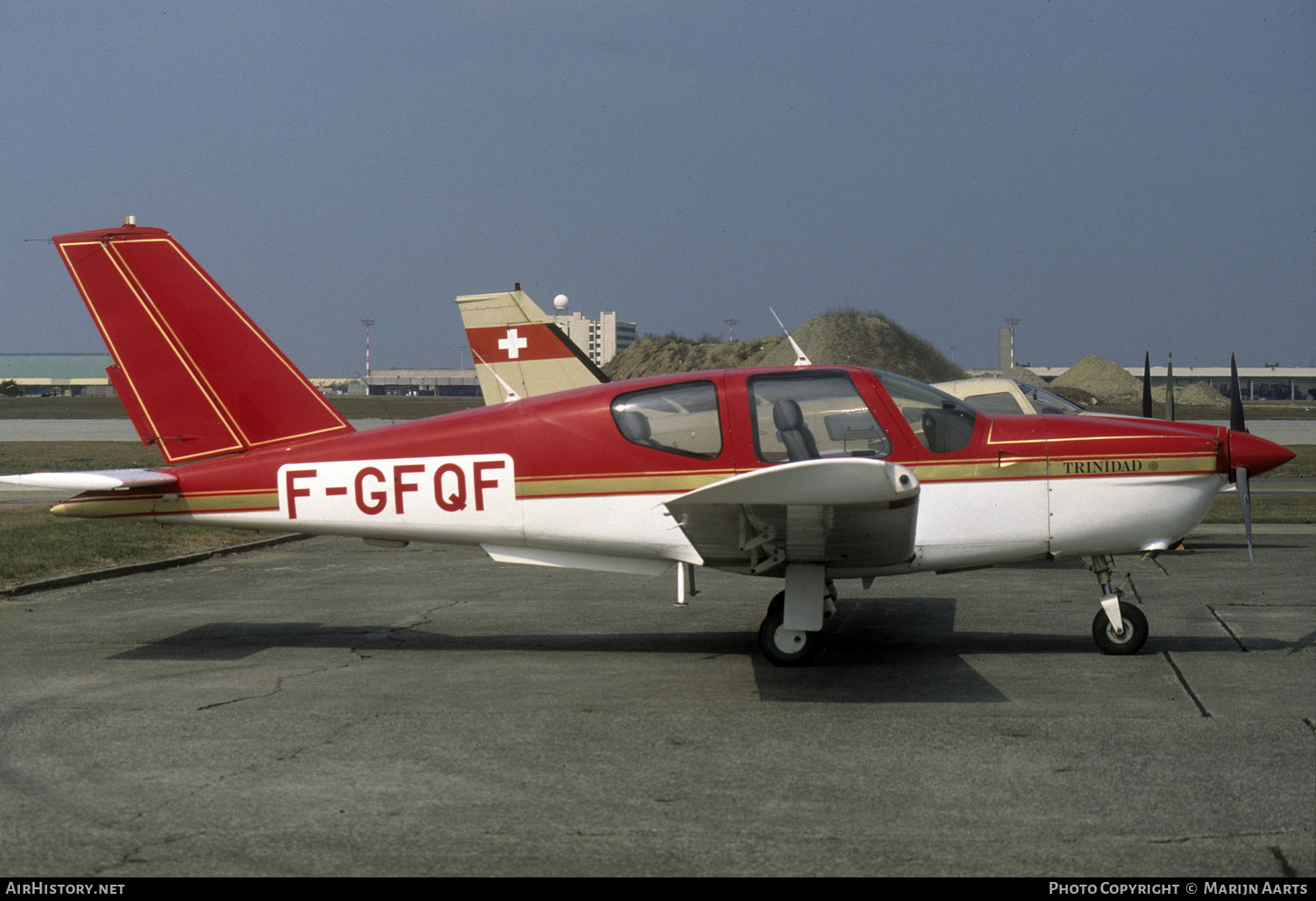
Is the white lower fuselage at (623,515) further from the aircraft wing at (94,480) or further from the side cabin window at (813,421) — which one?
the side cabin window at (813,421)

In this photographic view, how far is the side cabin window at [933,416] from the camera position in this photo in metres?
7.64

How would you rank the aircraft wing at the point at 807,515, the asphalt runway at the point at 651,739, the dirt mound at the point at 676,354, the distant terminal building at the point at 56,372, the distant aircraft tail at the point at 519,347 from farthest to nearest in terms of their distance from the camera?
the distant terminal building at the point at 56,372 < the dirt mound at the point at 676,354 < the distant aircraft tail at the point at 519,347 < the aircraft wing at the point at 807,515 < the asphalt runway at the point at 651,739

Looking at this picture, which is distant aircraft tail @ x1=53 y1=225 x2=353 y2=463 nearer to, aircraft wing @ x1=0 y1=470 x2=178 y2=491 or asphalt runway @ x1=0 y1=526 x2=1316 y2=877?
aircraft wing @ x1=0 y1=470 x2=178 y2=491

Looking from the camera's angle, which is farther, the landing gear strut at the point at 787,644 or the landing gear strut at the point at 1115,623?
the landing gear strut at the point at 1115,623

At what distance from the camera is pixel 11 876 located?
13.5ft

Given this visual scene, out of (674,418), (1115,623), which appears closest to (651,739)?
(674,418)

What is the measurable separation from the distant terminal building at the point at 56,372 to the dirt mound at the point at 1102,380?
446 feet

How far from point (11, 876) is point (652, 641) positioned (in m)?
5.18

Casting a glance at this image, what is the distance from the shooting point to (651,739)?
5.96 m

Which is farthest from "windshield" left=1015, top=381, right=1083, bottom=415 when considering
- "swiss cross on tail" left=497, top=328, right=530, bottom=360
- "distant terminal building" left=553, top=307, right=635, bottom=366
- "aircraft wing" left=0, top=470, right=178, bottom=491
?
"distant terminal building" left=553, top=307, right=635, bottom=366

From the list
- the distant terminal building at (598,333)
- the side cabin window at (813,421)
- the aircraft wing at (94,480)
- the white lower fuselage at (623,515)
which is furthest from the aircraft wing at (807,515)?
the distant terminal building at (598,333)

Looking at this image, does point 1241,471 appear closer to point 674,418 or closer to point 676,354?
point 674,418

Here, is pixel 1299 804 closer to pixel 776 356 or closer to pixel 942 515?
pixel 942 515

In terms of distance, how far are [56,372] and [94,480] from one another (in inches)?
7357
